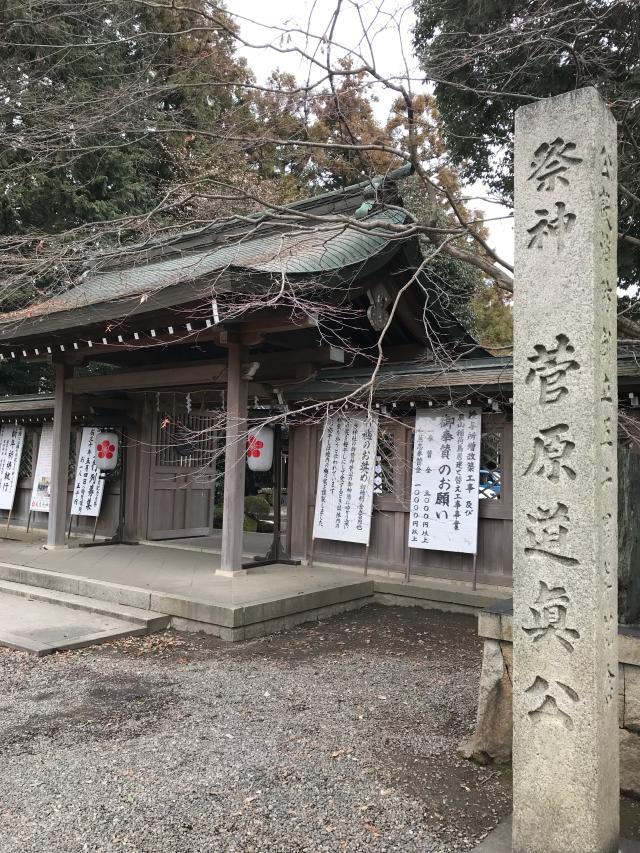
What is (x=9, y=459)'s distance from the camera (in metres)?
12.8

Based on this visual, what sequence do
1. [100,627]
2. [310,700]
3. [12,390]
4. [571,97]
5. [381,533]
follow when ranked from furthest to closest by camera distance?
1. [12,390]
2. [381,533]
3. [100,627]
4. [310,700]
5. [571,97]

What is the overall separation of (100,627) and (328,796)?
3903 mm

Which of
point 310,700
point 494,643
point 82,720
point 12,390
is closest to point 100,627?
point 82,720

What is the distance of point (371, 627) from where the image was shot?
6.95 metres

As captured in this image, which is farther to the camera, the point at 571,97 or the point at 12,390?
the point at 12,390

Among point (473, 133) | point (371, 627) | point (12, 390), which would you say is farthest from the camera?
point (12, 390)

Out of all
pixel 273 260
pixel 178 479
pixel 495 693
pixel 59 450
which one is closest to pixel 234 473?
pixel 273 260

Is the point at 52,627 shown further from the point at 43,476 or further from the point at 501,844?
the point at 43,476

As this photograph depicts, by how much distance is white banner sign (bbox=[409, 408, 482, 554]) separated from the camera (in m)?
7.52

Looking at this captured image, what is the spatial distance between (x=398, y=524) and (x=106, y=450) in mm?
5303

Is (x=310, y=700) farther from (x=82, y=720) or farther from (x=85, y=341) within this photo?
(x=85, y=341)

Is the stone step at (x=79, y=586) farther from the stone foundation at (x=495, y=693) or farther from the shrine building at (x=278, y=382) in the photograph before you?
the stone foundation at (x=495, y=693)

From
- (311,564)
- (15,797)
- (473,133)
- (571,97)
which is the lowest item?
(15,797)

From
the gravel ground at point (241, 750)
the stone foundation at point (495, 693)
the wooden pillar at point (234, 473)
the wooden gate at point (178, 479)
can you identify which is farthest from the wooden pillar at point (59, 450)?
the stone foundation at point (495, 693)
